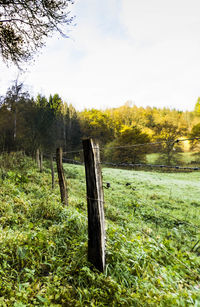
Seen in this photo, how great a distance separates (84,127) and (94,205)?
1335 inches

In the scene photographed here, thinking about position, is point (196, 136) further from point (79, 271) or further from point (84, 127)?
point (79, 271)

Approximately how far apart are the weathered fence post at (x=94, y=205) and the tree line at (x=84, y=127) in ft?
21.0

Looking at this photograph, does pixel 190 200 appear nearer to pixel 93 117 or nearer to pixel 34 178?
pixel 34 178

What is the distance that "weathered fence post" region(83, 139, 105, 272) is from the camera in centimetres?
211

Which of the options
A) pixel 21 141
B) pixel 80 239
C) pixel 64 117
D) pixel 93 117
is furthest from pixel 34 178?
pixel 93 117

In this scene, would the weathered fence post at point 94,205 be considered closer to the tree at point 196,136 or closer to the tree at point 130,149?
the tree at point 130,149

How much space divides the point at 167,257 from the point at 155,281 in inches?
32.1

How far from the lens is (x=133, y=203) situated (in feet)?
22.5

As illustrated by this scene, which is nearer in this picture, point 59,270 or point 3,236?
point 59,270

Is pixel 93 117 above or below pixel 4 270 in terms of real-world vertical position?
above

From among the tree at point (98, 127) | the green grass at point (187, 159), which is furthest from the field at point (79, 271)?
the tree at point (98, 127)

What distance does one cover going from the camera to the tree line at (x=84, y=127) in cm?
1570

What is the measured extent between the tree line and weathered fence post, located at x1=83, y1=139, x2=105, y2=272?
6.41m

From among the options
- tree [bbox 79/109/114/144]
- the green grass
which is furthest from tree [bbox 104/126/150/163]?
tree [bbox 79/109/114/144]
